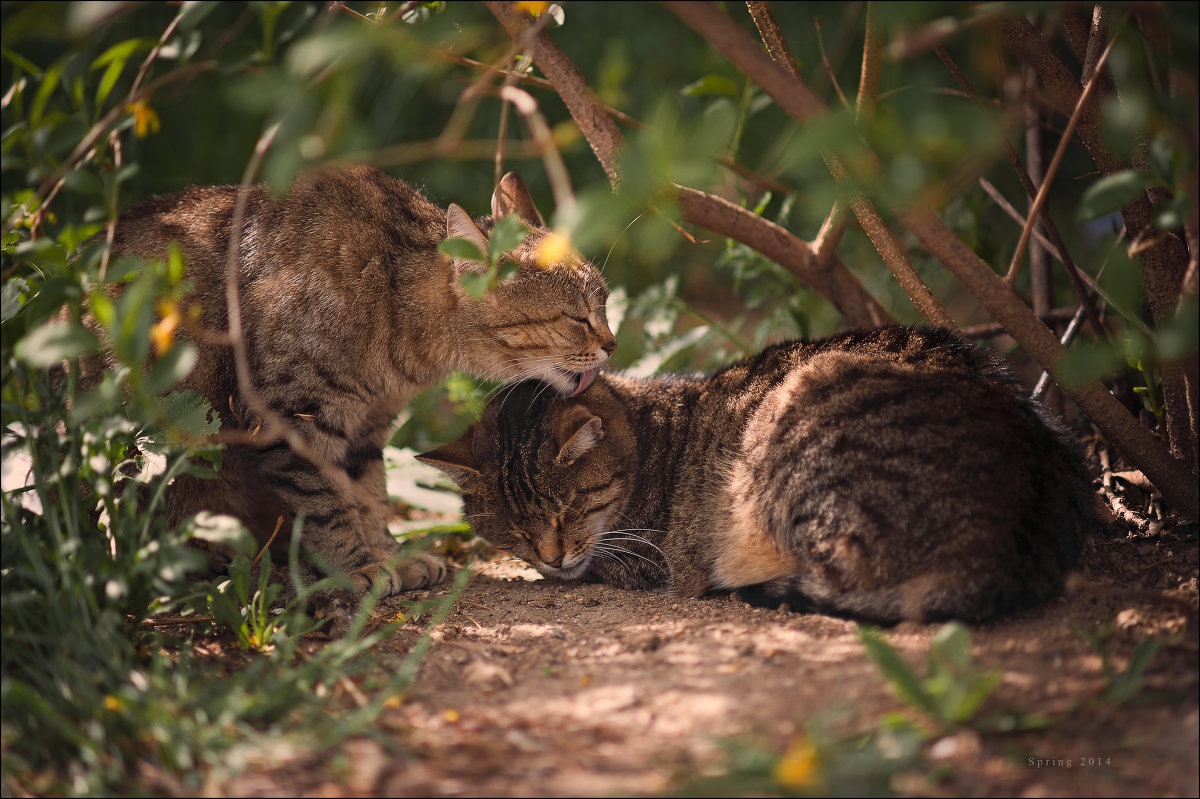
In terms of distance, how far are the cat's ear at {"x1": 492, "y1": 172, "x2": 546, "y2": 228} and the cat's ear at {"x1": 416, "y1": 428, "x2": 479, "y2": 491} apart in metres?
0.82

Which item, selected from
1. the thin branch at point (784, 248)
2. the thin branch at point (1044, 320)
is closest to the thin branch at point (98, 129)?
the thin branch at point (784, 248)

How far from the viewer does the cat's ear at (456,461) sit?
3014 mm

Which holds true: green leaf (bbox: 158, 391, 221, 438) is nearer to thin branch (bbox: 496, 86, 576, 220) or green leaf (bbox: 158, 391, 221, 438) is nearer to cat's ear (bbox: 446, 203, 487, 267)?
cat's ear (bbox: 446, 203, 487, 267)

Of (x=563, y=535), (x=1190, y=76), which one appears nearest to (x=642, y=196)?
(x=1190, y=76)

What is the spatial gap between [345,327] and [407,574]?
0.83m

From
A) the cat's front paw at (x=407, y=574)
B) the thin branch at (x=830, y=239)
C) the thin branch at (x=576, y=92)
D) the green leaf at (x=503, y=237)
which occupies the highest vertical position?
the thin branch at (x=576, y=92)

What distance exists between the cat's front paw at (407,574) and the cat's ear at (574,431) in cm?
57

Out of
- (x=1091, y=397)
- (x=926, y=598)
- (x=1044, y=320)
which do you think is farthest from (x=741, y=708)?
(x=1044, y=320)

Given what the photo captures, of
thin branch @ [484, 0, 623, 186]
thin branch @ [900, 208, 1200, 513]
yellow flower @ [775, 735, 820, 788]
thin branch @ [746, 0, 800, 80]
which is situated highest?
thin branch @ [746, 0, 800, 80]

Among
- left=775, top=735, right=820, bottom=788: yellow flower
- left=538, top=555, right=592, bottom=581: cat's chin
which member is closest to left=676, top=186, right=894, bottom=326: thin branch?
left=538, top=555, right=592, bottom=581: cat's chin

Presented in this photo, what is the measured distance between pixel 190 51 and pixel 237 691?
1392 mm

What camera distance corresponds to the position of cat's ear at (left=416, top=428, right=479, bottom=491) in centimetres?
301

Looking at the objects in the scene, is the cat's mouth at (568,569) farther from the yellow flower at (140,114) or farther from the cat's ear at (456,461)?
the yellow flower at (140,114)

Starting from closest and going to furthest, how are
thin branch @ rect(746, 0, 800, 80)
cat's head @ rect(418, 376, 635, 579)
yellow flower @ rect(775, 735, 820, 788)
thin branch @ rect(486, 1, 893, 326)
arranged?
1. yellow flower @ rect(775, 735, 820, 788)
2. thin branch @ rect(486, 1, 893, 326)
3. thin branch @ rect(746, 0, 800, 80)
4. cat's head @ rect(418, 376, 635, 579)
